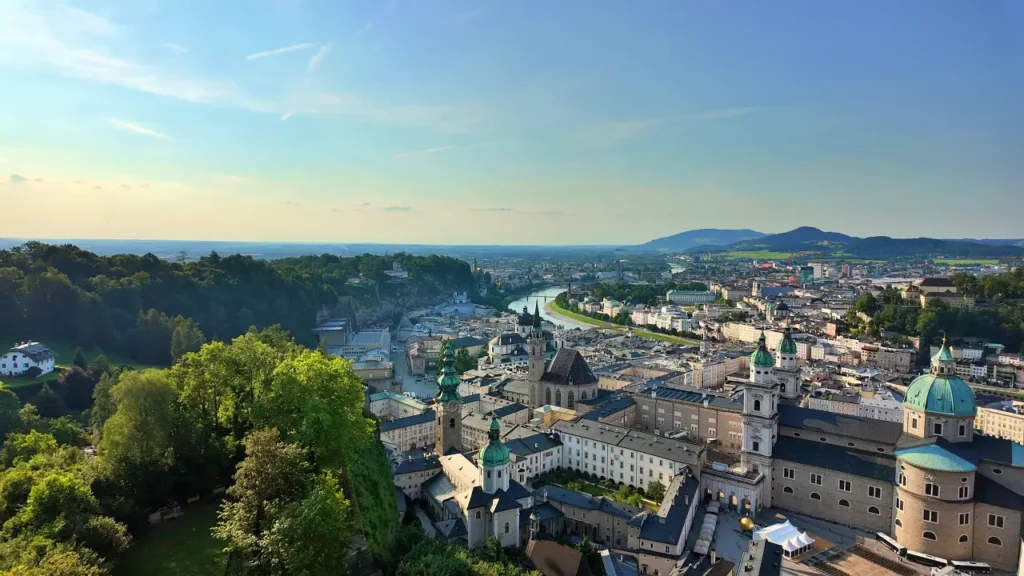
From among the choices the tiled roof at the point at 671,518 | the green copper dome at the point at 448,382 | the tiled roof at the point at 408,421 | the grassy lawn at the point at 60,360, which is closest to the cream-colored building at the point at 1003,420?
the tiled roof at the point at 671,518

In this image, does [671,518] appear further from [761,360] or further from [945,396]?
[945,396]

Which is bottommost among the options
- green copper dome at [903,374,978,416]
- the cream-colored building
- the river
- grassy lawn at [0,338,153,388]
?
the river

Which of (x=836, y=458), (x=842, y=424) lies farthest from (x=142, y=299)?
(x=842, y=424)

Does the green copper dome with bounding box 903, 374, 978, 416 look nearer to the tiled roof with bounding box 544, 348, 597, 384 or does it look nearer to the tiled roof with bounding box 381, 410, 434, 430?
the tiled roof with bounding box 544, 348, 597, 384

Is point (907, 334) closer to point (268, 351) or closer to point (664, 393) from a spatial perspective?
point (664, 393)

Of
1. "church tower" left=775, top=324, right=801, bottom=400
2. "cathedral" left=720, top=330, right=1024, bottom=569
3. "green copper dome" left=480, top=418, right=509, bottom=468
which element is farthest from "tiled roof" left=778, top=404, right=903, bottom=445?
"green copper dome" left=480, top=418, right=509, bottom=468

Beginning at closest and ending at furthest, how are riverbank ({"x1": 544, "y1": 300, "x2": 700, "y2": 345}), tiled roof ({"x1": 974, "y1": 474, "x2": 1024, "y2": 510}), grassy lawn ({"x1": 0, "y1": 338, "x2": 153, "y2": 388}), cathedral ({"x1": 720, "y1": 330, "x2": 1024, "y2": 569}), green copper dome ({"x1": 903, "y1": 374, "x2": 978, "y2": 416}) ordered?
1. tiled roof ({"x1": 974, "y1": 474, "x2": 1024, "y2": 510})
2. cathedral ({"x1": 720, "y1": 330, "x2": 1024, "y2": 569})
3. green copper dome ({"x1": 903, "y1": 374, "x2": 978, "y2": 416})
4. grassy lawn ({"x1": 0, "y1": 338, "x2": 153, "y2": 388})
5. riverbank ({"x1": 544, "y1": 300, "x2": 700, "y2": 345})

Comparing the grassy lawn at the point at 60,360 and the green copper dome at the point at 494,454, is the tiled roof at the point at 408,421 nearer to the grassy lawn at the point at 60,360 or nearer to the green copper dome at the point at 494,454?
the green copper dome at the point at 494,454
